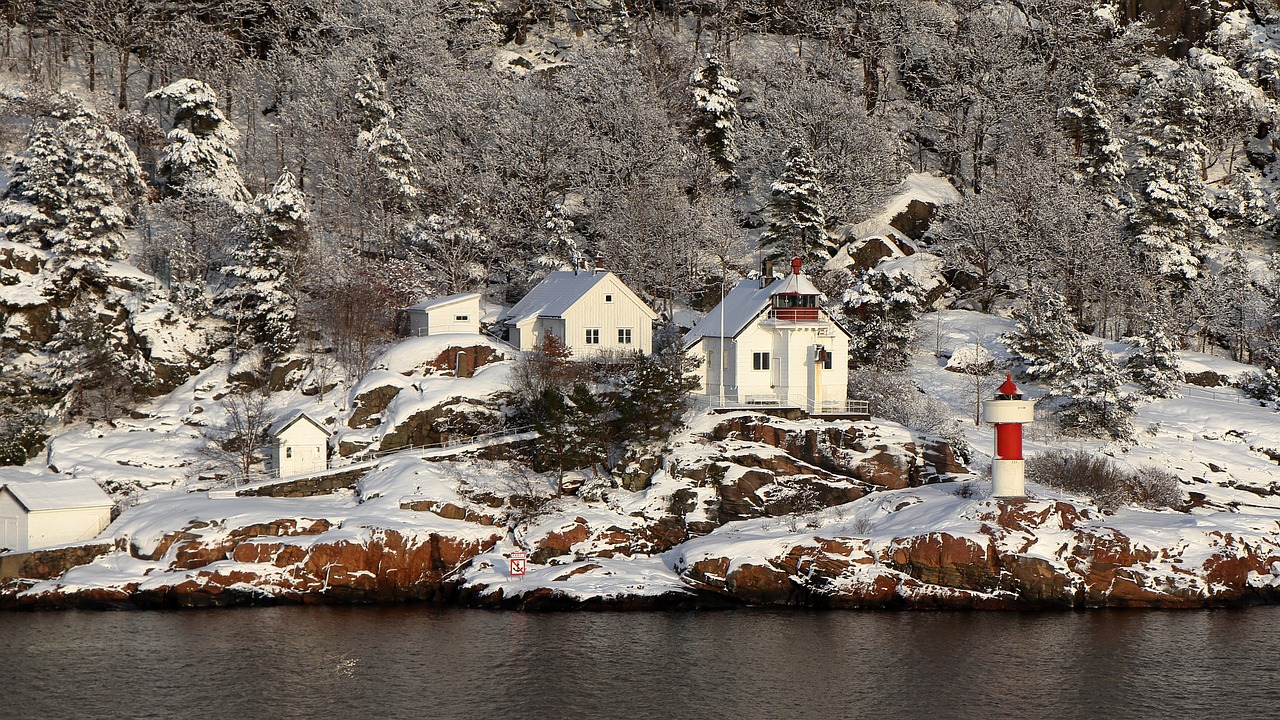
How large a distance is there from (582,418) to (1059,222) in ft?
126

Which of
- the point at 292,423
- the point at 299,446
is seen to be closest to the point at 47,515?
the point at 292,423

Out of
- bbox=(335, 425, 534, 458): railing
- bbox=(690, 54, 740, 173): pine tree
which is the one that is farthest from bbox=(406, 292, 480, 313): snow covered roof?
bbox=(690, 54, 740, 173): pine tree

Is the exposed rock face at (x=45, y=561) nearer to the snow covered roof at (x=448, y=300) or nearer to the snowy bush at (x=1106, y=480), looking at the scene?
the snow covered roof at (x=448, y=300)

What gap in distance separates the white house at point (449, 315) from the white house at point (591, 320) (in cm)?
197

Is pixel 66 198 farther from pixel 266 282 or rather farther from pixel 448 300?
pixel 448 300

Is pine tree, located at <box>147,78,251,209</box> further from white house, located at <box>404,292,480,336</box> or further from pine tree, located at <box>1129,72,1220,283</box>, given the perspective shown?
pine tree, located at <box>1129,72,1220,283</box>

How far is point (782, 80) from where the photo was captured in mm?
88000

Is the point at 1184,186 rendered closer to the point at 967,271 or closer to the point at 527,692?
the point at 967,271

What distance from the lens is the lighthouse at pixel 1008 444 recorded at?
45156 millimetres

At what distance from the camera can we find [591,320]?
5978 centimetres

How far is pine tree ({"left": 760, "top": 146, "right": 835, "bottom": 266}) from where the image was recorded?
232ft

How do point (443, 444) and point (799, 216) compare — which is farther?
point (799, 216)

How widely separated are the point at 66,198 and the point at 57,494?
945 inches

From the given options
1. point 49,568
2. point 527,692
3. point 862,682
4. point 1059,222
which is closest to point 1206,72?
point 1059,222
